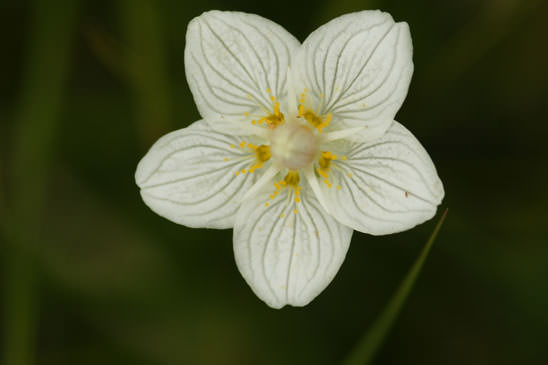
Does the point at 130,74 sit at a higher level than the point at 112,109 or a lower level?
higher

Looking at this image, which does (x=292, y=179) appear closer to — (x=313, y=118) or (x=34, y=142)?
(x=313, y=118)

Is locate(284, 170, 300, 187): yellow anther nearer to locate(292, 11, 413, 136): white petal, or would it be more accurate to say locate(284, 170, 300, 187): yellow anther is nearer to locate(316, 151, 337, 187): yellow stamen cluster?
locate(316, 151, 337, 187): yellow stamen cluster

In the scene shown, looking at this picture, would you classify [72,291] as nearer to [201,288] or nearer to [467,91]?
[201,288]

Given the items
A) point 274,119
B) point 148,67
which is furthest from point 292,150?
point 148,67

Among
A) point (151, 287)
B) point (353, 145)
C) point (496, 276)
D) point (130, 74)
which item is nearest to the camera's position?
point (353, 145)

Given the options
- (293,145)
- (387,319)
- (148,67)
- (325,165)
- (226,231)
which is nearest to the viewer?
(387,319)

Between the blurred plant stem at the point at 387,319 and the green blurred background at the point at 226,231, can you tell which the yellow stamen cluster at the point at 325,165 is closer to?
the blurred plant stem at the point at 387,319

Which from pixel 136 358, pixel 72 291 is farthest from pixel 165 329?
pixel 72 291
